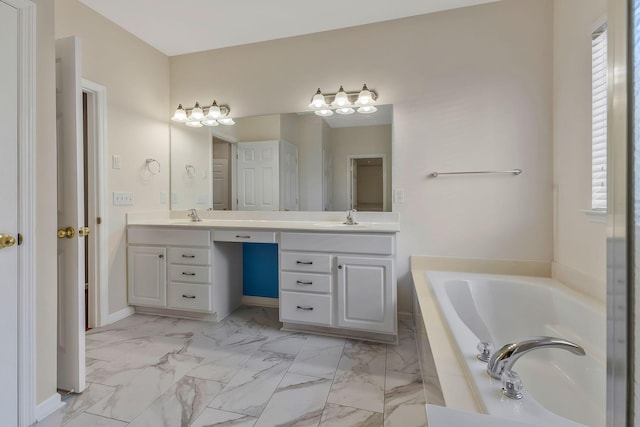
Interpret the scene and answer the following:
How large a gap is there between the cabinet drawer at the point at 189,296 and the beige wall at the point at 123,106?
483mm

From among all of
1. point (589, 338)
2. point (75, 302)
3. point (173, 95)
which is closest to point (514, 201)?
point (589, 338)

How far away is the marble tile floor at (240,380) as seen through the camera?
1.30 m

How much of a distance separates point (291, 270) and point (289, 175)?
93cm

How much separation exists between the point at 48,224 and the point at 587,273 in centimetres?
287

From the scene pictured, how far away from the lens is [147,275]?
2.45 metres

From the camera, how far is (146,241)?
2453mm

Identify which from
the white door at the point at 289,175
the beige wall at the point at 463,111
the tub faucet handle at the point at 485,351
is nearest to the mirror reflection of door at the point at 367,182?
the beige wall at the point at 463,111

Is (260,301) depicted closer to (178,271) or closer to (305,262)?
(178,271)

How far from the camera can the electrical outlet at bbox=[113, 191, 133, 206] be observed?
2377 millimetres

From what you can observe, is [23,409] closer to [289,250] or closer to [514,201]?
[289,250]

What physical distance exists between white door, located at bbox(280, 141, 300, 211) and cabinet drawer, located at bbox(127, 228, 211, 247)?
0.76 m

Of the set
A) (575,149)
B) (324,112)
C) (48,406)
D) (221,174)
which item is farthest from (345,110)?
(48,406)

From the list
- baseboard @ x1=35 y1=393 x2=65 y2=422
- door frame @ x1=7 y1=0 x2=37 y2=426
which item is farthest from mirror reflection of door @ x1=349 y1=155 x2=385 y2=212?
baseboard @ x1=35 y1=393 x2=65 y2=422

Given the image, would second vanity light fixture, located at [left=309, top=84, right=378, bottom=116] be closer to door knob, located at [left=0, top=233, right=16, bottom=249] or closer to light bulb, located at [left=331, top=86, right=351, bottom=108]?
light bulb, located at [left=331, top=86, right=351, bottom=108]
